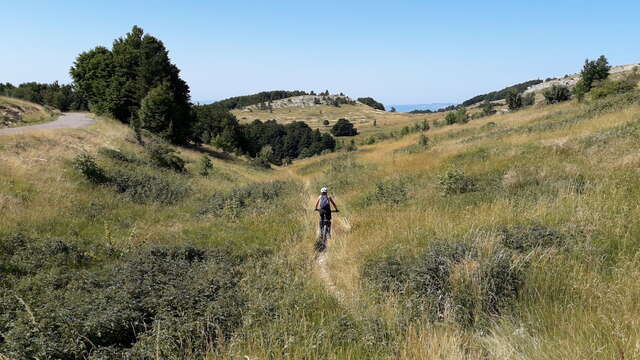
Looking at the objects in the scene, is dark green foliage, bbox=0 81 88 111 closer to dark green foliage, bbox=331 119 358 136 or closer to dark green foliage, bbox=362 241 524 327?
dark green foliage, bbox=362 241 524 327

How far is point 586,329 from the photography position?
2.81 m

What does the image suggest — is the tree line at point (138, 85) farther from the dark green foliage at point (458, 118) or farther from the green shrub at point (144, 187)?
the dark green foliage at point (458, 118)

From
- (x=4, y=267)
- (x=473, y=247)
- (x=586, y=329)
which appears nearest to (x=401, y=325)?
(x=586, y=329)

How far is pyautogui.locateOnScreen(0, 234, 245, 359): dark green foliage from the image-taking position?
139 inches

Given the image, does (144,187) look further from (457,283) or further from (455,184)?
(457,283)

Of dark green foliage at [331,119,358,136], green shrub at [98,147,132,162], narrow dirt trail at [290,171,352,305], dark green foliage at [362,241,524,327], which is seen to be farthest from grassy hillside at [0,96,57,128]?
dark green foliage at [331,119,358,136]

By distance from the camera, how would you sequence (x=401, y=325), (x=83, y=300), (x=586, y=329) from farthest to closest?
(x=83, y=300) → (x=401, y=325) → (x=586, y=329)

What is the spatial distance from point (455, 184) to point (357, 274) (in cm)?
681

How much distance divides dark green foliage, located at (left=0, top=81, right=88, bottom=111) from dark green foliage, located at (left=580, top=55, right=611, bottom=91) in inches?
2869

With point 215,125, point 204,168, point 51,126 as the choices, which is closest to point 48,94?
point 215,125

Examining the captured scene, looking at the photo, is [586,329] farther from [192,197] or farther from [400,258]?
[192,197]

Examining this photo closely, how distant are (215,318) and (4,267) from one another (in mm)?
4799

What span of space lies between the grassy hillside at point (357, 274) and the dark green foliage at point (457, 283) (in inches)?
0.9

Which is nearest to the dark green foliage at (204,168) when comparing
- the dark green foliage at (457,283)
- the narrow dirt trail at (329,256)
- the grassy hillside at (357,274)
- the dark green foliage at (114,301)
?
the grassy hillside at (357,274)
